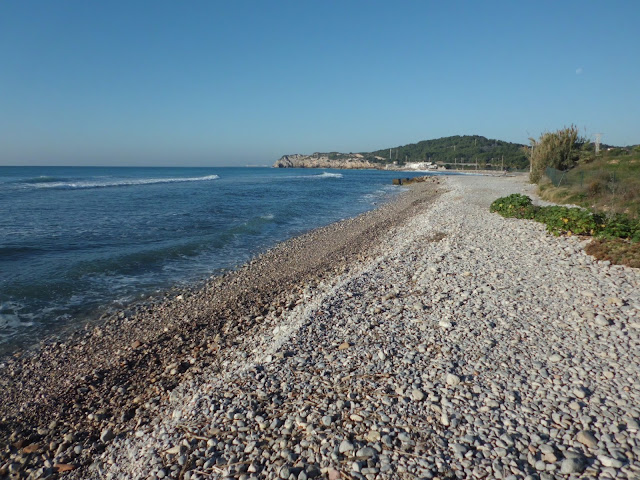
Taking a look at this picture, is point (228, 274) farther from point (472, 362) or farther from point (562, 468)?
point (562, 468)

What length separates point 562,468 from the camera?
9.50 feet

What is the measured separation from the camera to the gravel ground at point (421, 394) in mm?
3137

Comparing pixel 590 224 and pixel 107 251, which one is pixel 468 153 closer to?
pixel 590 224

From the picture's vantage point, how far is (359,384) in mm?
4219

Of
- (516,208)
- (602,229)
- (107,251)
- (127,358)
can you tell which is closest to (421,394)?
(127,358)

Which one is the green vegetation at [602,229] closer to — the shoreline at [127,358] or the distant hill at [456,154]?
the shoreline at [127,358]

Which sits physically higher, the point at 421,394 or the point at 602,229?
the point at 602,229

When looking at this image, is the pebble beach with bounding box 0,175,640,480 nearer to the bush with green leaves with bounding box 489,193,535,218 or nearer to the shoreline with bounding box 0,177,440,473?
the shoreline with bounding box 0,177,440,473

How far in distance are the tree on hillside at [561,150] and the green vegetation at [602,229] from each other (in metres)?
20.1

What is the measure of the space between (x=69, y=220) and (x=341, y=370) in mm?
20911

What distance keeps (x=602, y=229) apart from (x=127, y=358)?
462 inches

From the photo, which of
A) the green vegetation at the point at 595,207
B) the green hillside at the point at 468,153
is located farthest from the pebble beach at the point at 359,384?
the green hillside at the point at 468,153

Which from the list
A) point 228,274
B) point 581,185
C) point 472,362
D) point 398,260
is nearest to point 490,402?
point 472,362

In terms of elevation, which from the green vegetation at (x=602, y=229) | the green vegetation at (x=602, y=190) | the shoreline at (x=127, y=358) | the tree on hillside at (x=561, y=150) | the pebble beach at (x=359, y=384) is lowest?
the shoreline at (x=127, y=358)
